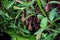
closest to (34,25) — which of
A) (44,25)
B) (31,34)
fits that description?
(31,34)

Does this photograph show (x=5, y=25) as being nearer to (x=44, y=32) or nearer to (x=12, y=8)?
(x=12, y=8)

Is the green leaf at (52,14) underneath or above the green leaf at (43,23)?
above

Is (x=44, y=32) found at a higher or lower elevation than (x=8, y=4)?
lower

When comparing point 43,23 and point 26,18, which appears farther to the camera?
point 26,18

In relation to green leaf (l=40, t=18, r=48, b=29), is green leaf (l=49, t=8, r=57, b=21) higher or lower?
higher

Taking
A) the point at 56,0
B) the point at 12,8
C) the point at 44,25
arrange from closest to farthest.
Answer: the point at 44,25 < the point at 56,0 < the point at 12,8

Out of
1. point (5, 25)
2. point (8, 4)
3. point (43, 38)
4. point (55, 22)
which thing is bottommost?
point (43, 38)

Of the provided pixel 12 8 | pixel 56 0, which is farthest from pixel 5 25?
pixel 56 0

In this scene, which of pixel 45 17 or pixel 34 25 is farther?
pixel 34 25

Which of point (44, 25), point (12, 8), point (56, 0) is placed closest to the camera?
point (44, 25)
